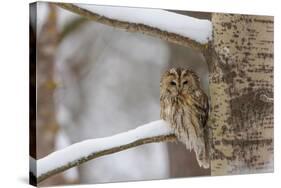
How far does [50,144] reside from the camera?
3.92 metres

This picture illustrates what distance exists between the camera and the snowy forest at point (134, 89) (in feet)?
12.8

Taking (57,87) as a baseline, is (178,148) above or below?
below

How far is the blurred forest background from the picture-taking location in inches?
152

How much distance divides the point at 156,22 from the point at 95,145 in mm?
943

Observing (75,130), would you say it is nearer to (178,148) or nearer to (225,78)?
(178,148)

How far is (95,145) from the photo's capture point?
402cm

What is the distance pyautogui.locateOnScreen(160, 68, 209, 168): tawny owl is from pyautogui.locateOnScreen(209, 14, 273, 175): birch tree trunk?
0.11m

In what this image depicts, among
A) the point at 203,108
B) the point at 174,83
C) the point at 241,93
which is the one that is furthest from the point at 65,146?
the point at 241,93

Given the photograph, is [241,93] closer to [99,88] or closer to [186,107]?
[186,107]

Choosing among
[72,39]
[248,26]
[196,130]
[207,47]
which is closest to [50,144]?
[72,39]

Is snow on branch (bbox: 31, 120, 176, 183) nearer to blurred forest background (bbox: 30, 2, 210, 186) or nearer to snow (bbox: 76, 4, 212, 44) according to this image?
blurred forest background (bbox: 30, 2, 210, 186)

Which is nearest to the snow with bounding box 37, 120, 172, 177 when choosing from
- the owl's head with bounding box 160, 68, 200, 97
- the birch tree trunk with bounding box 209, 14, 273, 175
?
the owl's head with bounding box 160, 68, 200, 97

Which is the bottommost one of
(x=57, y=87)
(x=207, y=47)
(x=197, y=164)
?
(x=197, y=164)

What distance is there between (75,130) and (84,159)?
0.20m
